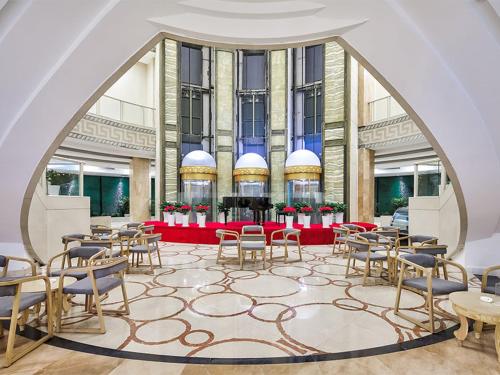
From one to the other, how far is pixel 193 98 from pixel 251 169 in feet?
13.3

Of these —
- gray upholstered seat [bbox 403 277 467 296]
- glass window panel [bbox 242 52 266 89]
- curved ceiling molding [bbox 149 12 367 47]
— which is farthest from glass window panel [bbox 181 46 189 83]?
gray upholstered seat [bbox 403 277 467 296]

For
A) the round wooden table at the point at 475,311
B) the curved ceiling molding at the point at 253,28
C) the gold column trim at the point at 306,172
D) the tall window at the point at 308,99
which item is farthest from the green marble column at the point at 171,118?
the round wooden table at the point at 475,311

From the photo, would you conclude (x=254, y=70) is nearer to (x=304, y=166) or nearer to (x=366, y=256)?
(x=304, y=166)

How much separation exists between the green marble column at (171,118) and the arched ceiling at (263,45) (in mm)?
7793

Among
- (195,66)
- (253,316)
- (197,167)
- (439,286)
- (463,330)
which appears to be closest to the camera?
(463,330)

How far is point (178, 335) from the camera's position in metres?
2.87

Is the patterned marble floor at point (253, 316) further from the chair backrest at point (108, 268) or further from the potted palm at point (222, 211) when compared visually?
the potted palm at point (222, 211)

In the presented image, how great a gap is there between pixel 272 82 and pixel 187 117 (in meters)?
3.91

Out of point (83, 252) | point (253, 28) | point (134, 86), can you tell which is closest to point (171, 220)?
point (83, 252)

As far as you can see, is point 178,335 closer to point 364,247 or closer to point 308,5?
point 364,247

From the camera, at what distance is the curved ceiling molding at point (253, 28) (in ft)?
11.8

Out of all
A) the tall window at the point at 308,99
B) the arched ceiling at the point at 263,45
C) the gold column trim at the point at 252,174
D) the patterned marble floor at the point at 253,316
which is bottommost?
the patterned marble floor at the point at 253,316

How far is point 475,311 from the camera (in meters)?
2.46

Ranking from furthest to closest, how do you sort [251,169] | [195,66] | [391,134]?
[195,66] → [251,169] → [391,134]
